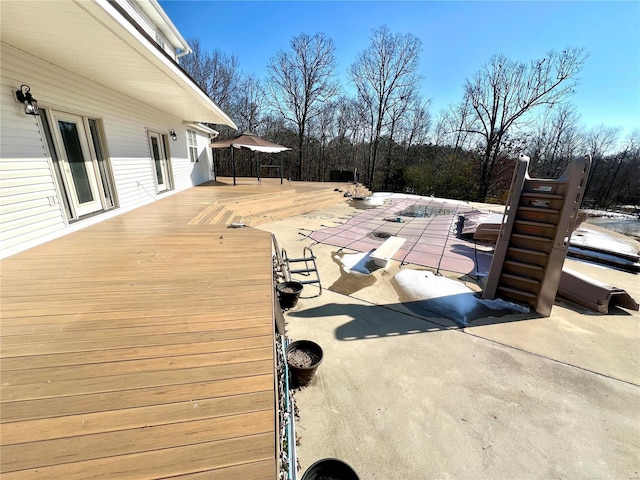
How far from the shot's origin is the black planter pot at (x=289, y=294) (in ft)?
13.6

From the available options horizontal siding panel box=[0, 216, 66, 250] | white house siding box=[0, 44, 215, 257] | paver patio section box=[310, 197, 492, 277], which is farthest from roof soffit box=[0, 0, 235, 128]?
paver patio section box=[310, 197, 492, 277]

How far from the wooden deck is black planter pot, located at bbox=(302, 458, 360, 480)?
2.58 feet

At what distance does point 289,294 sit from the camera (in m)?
4.11

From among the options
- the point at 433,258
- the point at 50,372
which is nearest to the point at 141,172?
the point at 50,372

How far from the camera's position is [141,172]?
6.55 metres

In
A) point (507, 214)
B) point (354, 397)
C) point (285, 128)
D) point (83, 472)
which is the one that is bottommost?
point (354, 397)

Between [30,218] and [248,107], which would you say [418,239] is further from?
[248,107]

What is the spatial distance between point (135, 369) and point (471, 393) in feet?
10.4

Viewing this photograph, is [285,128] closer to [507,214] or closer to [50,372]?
[507,214]

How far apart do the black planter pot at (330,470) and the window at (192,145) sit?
11633 mm

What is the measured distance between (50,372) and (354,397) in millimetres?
2477

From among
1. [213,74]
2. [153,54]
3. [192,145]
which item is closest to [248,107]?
[213,74]

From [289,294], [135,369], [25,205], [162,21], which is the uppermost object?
[162,21]

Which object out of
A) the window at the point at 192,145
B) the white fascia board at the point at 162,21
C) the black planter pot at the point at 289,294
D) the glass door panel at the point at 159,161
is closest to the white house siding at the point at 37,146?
the glass door panel at the point at 159,161
